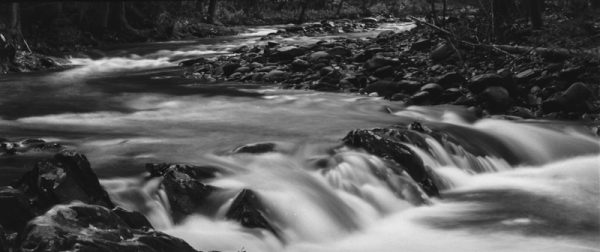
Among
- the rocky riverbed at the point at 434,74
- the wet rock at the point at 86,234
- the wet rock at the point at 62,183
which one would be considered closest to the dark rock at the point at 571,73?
the rocky riverbed at the point at 434,74

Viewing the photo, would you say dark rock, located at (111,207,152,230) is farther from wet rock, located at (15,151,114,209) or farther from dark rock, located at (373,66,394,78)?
dark rock, located at (373,66,394,78)

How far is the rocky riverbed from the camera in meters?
11.3

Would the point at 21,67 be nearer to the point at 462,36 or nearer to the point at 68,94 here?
the point at 68,94

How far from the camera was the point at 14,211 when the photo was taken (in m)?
4.57

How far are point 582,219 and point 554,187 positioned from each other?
133 cm

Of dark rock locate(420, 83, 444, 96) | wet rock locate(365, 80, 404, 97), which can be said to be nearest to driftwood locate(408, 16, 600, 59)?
dark rock locate(420, 83, 444, 96)

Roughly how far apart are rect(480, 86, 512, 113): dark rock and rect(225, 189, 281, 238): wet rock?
6460 mm

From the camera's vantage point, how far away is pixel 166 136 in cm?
943

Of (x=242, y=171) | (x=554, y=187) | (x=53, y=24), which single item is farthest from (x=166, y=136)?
(x=53, y=24)

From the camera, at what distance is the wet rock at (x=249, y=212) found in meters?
5.82

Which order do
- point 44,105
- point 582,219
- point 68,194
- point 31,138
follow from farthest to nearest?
point 44,105 < point 31,138 < point 582,219 < point 68,194

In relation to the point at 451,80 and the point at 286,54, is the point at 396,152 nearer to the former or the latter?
the point at 451,80

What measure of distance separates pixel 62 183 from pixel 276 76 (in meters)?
10.6

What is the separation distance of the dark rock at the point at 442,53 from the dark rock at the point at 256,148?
25.1 feet
